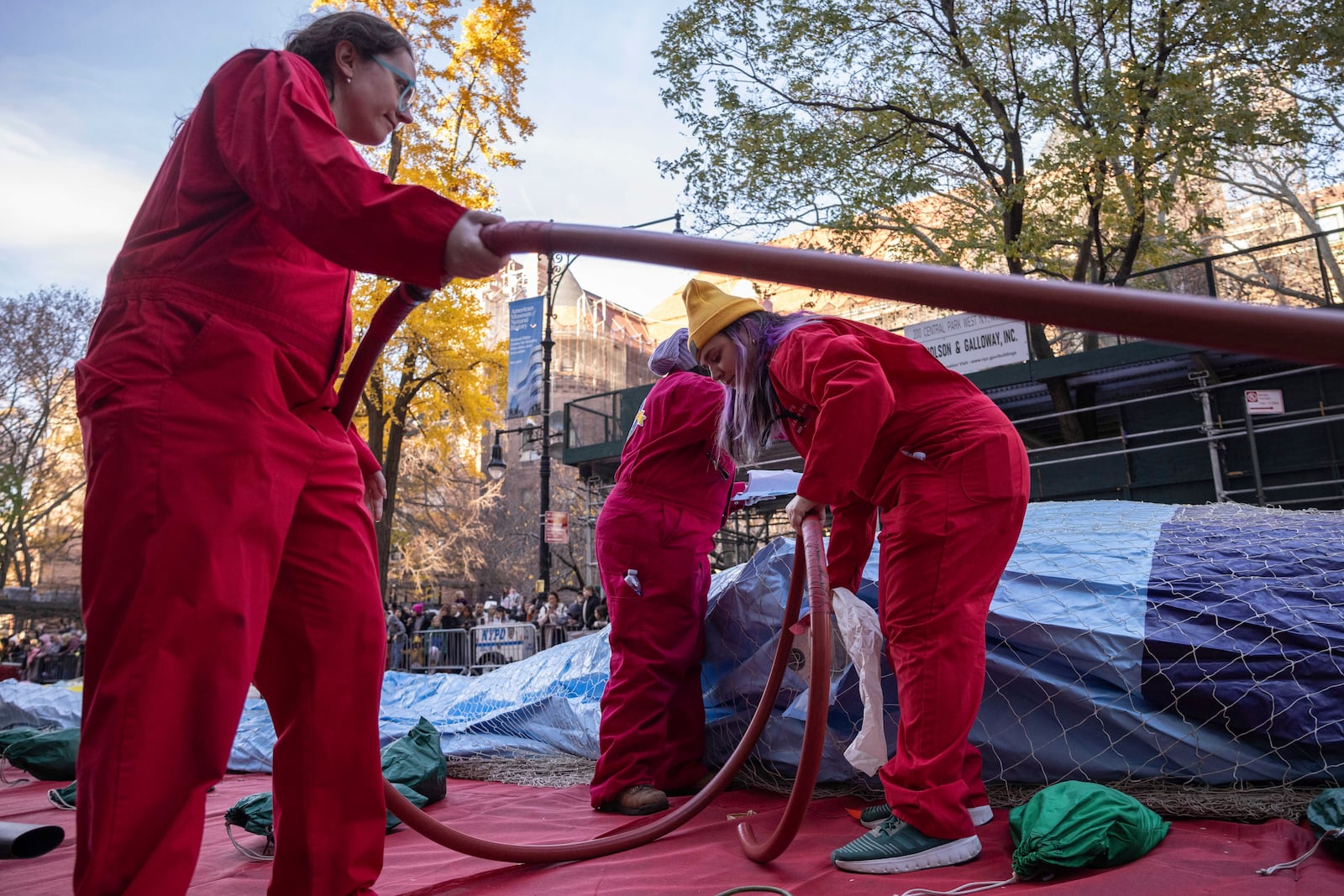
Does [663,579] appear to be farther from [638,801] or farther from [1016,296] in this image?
[1016,296]

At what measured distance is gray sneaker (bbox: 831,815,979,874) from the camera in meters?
2.26

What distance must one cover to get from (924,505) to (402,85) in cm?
171

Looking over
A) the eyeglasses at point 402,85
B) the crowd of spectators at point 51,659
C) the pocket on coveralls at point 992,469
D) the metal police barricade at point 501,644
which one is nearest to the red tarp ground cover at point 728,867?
the pocket on coveralls at point 992,469

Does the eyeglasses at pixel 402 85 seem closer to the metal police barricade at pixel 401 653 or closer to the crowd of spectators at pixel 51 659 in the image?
the metal police barricade at pixel 401 653

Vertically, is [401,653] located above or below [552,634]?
below

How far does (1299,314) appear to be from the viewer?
75 cm

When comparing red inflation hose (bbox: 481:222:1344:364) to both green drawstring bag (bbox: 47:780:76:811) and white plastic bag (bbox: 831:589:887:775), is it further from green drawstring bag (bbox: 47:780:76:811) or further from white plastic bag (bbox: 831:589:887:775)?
green drawstring bag (bbox: 47:780:76:811)

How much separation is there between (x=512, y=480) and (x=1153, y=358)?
34.2 metres

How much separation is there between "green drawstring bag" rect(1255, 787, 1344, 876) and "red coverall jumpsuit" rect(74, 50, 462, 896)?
6.81 feet

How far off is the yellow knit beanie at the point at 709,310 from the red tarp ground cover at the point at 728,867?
1624 millimetres

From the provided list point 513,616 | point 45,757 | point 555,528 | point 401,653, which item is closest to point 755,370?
point 45,757

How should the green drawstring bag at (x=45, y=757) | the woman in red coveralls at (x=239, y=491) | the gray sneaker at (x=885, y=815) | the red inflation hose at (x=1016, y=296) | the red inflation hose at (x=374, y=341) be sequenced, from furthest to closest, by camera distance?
the green drawstring bag at (x=45, y=757) → the gray sneaker at (x=885, y=815) → the red inflation hose at (x=374, y=341) → the woman in red coveralls at (x=239, y=491) → the red inflation hose at (x=1016, y=296)

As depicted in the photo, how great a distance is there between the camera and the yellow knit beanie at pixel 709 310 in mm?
3018

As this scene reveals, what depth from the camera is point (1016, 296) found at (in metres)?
0.89
